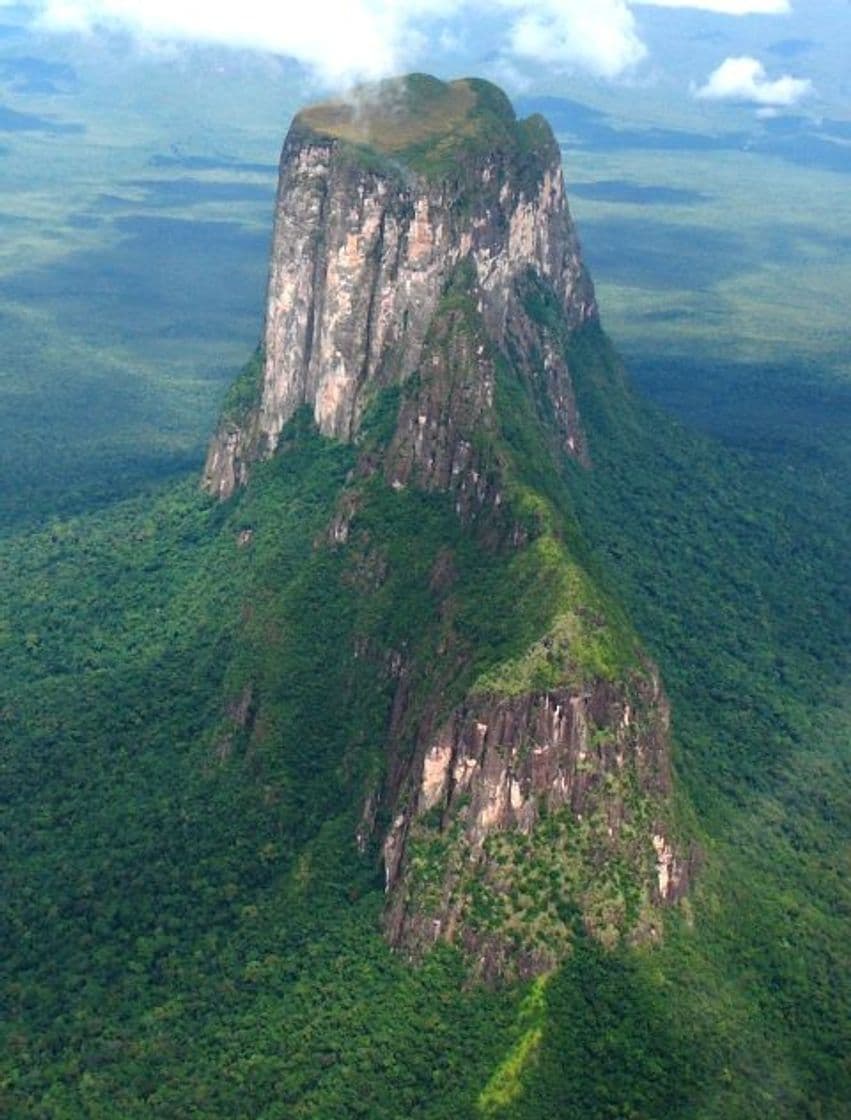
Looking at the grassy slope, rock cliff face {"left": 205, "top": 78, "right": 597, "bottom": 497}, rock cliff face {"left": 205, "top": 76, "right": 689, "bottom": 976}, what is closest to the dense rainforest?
the grassy slope

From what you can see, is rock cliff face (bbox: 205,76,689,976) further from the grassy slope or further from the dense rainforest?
the grassy slope

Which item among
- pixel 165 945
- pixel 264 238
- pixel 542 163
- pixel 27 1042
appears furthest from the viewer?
pixel 264 238

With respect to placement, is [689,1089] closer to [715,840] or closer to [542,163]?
[715,840]

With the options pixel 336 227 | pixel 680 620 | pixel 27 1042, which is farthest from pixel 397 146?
pixel 27 1042

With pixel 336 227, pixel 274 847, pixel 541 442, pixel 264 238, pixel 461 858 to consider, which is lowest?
pixel 264 238

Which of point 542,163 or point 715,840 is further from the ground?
point 542,163

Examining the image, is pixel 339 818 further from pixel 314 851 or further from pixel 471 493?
pixel 471 493

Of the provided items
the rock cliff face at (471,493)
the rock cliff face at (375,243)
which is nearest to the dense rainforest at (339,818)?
the rock cliff face at (471,493)
